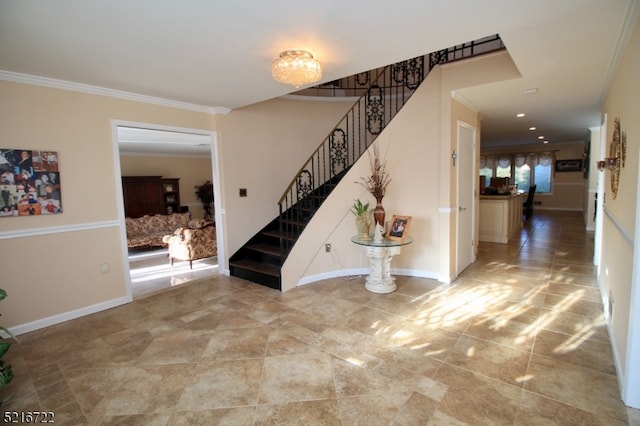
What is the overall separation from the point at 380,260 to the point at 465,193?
1.80 meters

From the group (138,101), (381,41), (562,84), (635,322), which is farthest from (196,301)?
(562,84)

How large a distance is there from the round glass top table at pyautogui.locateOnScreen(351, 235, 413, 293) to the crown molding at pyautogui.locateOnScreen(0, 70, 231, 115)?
2.88m

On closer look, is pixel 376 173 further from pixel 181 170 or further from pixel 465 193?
pixel 181 170

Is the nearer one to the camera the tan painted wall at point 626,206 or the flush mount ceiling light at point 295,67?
the tan painted wall at point 626,206

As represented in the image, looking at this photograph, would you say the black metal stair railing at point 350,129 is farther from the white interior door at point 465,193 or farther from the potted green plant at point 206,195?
the potted green plant at point 206,195

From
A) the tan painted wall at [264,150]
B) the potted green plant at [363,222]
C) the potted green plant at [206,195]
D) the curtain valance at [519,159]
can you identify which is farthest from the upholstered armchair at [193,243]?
the curtain valance at [519,159]

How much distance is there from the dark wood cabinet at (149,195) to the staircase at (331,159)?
4604 mm

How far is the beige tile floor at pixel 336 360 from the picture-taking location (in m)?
1.93

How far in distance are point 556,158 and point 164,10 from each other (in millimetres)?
13088

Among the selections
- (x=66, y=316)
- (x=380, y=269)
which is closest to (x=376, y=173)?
(x=380, y=269)

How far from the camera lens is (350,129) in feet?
18.6

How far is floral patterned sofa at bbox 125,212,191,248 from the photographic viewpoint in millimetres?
6629

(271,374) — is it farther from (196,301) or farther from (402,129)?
(402,129)

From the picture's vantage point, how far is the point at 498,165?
11953 mm
